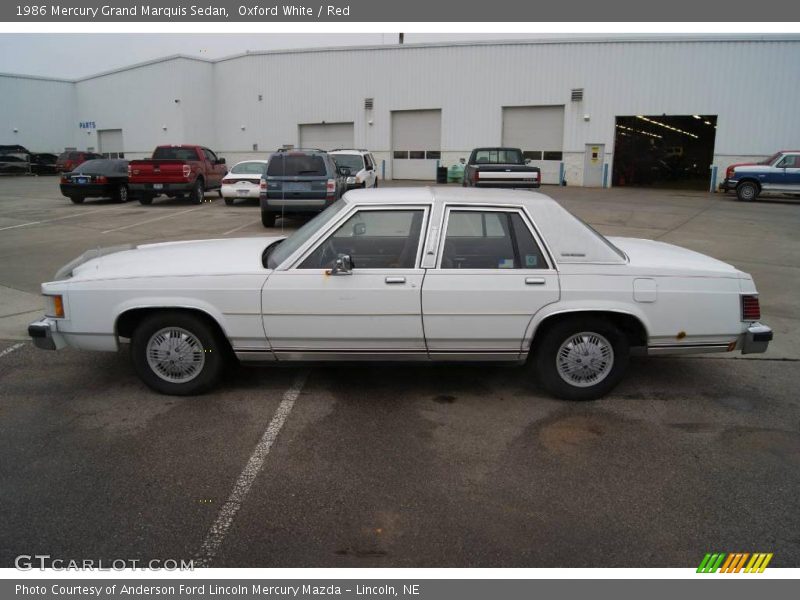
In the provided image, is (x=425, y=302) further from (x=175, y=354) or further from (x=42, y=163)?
(x=42, y=163)

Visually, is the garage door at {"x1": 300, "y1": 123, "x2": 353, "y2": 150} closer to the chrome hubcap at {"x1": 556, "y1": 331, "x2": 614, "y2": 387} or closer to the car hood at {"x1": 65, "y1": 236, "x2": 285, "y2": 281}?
the car hood at {"x1": 65, "y1": 236, "x2": 285, "y2": 281}

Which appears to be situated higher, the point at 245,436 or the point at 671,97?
the point at 671,97

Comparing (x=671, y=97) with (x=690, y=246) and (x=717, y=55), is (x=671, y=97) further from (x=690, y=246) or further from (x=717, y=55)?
(x=690, y=246)

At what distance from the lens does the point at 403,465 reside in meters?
3.96

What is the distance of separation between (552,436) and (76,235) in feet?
41.6

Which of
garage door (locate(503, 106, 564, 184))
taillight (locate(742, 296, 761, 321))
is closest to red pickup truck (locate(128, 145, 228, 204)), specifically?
garage door (locate(503, 106, 564, 184))

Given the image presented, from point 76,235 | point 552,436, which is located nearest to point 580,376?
point 552,436

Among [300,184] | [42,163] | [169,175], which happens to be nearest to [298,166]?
[300,184]

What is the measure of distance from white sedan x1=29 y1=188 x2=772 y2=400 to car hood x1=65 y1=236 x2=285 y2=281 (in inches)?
1.0

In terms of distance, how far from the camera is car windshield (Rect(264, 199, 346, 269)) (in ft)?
16.0

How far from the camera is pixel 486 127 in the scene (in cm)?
3203

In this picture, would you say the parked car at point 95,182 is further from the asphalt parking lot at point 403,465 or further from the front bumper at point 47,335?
the front bumper at point 47,335

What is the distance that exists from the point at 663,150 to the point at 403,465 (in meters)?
40.1

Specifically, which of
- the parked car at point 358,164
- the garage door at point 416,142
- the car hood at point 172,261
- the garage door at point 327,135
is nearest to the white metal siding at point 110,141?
the garage door at point 327,135
